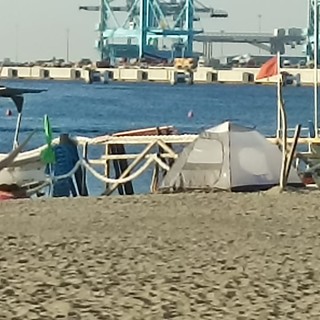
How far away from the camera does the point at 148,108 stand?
296ft

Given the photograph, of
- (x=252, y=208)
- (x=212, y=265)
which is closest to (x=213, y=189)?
(x=252, y=208)

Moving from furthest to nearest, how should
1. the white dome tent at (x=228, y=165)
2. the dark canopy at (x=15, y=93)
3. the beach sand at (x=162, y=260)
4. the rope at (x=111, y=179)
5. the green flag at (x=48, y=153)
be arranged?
the dark canopy at (x=15, y=93) → the green flag at (x=48, y=153) → the rope at (x=111, y=179) → the white dome tent at (x=228, y=165) → the beach sand at (x=162, y=260)

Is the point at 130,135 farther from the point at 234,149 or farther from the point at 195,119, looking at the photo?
the point at 195,119

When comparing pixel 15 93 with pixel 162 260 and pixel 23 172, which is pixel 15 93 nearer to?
Answer: pixel 23 172

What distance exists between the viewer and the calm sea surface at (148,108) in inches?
2421

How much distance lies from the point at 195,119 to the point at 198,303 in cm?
6540

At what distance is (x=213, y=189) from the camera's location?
→ 57.8 ft

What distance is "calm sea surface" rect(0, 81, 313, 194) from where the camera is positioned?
61.5m

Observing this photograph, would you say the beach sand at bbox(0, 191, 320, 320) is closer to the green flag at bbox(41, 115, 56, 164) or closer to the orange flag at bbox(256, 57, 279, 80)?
the green flag at bbox(41, 115, 56, 164)

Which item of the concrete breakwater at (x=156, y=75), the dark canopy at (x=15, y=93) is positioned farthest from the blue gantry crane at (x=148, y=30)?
→ the dark canopy at (x=15, y=93)

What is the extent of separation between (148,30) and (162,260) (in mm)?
131379

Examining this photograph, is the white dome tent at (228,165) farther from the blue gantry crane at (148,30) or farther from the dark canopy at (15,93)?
the blue gantry crane at (148,30)

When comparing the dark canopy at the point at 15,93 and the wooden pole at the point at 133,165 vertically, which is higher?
the dark canopy at the point at 15,93

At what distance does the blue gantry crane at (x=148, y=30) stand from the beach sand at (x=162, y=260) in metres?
124
